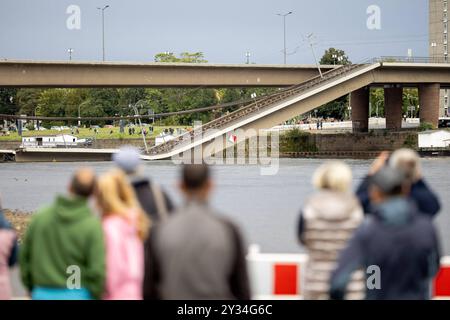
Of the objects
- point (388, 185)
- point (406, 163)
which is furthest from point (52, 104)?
point (388, 185)

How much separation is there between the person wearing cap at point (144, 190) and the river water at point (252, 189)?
37.5 feet

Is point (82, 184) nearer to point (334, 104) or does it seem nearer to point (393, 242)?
point (393, 242)

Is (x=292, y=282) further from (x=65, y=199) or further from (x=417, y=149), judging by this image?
(x=417, y=149)

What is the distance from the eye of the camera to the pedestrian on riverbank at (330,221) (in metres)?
6.94

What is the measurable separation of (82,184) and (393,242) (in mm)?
2173

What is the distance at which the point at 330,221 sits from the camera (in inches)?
276

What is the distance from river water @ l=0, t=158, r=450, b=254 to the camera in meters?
26.7

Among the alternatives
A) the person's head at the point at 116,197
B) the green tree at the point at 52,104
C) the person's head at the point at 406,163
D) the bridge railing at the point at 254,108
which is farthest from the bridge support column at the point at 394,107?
the person's head at the point at 116,197

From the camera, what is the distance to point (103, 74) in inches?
2231

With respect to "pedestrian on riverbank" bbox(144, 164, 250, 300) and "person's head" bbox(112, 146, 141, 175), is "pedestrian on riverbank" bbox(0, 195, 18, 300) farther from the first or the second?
"pedestrian on riverbank" bbox(144, 164, 250, 300)

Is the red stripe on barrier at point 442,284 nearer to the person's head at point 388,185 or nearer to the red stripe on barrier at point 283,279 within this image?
the red stripe on barrier at point 283,279

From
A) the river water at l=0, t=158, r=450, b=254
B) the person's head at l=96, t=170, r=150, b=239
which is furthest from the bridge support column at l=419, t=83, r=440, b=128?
the person's head at l=96, t=170, r=150, b=239
